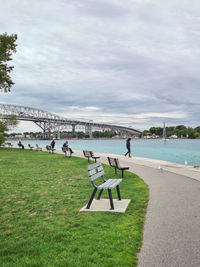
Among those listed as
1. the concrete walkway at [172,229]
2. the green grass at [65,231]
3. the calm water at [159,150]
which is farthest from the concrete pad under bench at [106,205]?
the calm water at [159,150]

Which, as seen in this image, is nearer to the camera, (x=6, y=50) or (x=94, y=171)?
(x=94, y=171)

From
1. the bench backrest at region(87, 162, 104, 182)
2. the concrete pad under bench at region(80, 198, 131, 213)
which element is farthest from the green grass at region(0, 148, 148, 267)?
the bench backrest at region(87, 162, 104, 182)

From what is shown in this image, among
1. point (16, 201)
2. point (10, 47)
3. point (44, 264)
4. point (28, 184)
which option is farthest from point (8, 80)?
point (44, 264)

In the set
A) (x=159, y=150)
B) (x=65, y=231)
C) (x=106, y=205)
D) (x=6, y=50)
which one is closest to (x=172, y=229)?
(x=65, y=231)

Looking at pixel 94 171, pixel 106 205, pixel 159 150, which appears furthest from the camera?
pixel 159 150

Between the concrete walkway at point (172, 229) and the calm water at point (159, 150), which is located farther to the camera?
the calm water at point (159, 150)

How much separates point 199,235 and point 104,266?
191 centimetres

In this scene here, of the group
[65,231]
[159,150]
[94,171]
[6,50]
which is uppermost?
[6,50]

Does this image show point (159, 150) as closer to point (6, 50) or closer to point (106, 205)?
point (6, 50)

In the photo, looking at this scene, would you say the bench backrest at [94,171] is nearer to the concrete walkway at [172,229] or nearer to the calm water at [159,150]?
the concrete walkway at [172,229]

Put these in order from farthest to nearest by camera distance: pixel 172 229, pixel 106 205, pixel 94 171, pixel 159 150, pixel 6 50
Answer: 1. pixel 159 150
2. pixel 6 50
3. pixel 94 171
4. pixel 106 205
5. pixel 172 229

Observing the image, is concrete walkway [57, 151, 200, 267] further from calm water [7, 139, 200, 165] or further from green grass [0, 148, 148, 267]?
calm water [7, 139, 200, 165]

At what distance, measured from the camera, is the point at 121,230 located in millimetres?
4730

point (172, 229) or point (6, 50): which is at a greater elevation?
point (6, 50)
